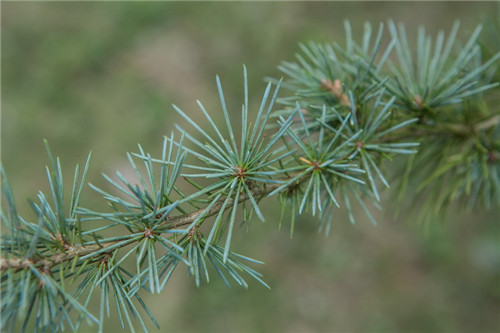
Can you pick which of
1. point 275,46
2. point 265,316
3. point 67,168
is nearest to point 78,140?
point 67,168

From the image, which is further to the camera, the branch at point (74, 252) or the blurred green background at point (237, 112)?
the blurred green background at point (237, 112)

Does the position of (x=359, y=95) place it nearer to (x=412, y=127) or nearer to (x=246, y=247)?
(x=412, y=127)

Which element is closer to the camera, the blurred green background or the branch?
the branch

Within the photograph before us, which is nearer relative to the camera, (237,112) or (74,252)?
(74,252)

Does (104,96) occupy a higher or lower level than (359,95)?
higher

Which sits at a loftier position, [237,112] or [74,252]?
[237,112]

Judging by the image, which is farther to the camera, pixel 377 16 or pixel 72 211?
pixel 377 16

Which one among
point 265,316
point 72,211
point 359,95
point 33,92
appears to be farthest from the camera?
point 33,92

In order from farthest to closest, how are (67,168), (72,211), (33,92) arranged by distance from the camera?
(33,92), (67,168), (72,211)
